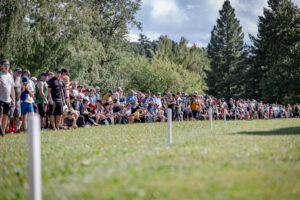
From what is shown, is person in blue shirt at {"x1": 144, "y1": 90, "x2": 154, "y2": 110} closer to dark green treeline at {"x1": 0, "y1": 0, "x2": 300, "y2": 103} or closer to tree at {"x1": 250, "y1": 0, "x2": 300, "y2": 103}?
dark green treeline at {"x1": 0, "y1": 0, "x2": 300, "y2": 103}

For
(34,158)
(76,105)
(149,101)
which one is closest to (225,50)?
(149,101)

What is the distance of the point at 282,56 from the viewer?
5034 cm

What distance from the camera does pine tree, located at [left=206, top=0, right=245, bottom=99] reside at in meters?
61.3

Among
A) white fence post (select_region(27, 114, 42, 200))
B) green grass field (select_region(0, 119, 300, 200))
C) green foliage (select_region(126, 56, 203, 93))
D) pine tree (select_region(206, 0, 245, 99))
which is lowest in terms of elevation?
green grass field (select_region(0, 119, 300, 200))

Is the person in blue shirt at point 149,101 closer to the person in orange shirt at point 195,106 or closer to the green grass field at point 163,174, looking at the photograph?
the person in orange shirt at point 195,106

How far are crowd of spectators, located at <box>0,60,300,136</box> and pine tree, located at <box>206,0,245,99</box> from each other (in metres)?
28.4

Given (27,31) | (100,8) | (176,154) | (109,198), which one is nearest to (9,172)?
(109,198)

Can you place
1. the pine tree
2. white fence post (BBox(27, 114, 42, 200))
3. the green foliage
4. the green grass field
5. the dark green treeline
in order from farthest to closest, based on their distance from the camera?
the pine tree
the green foliage
the dark green treeline
the green grass field
white fence post (BBox(27, 114, 42, 200))

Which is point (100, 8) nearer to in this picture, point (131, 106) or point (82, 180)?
point (131, 106)

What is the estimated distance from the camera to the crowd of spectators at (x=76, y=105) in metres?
11.5

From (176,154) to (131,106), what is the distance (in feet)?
47.7

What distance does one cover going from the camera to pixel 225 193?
3.35 metres

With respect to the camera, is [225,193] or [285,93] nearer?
[225,193]

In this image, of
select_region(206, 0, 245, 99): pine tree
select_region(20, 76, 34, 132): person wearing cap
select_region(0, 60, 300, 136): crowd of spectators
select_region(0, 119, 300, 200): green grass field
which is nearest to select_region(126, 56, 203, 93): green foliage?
select_region(206, 0, 245, 99): pine tree
